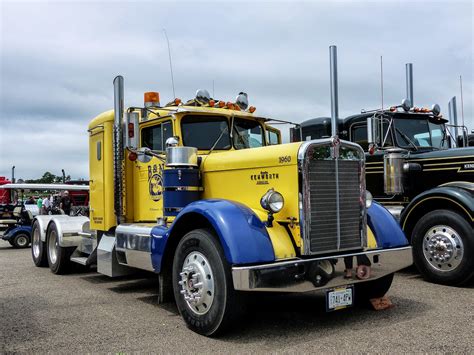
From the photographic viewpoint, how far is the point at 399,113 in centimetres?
859

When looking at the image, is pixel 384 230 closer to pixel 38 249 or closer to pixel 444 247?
pixel 444 247

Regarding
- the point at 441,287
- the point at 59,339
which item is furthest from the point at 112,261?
the point at 441,287

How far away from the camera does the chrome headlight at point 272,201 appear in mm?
4613

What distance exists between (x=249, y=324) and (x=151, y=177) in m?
2.50

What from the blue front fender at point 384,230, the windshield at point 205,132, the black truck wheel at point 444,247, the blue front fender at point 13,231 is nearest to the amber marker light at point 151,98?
the windshield at point 205,132

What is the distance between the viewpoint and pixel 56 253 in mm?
8641

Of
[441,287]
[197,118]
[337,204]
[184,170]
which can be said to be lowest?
[441,287]

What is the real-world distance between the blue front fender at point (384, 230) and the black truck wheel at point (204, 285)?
1.85 meters

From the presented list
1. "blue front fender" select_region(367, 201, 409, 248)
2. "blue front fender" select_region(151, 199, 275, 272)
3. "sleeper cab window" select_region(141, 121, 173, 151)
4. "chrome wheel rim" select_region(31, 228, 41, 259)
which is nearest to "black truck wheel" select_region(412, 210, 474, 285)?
"blue front fender" select_region(367, 201, 409, 248)

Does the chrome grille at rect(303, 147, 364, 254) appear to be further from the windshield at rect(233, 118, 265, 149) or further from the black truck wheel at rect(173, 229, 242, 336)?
the windshield at rect(233, 118, 265, 149)

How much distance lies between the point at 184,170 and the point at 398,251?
97.2 inches

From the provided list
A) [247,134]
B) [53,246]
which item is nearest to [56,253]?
[53,246]

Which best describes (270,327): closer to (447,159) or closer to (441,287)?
(441,287)

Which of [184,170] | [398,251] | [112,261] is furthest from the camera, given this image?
[112,261]
